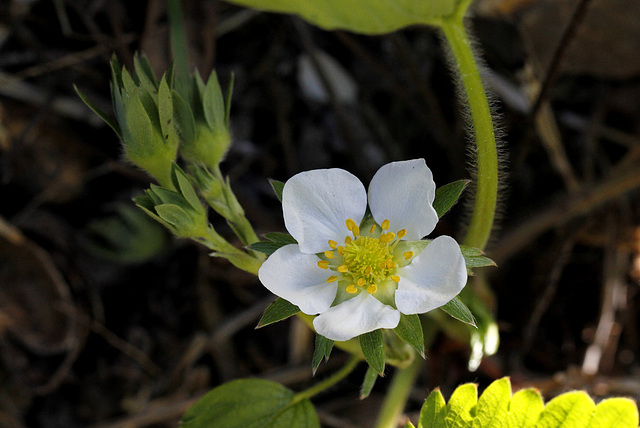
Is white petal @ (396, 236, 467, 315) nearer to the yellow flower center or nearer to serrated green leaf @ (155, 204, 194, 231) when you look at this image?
the yellow flower center

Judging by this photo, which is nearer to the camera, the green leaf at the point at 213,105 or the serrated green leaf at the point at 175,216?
the serrated green leaf at the point at 175,216

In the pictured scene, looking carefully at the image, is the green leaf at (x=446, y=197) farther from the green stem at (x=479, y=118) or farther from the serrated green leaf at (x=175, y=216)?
the serrated green leaf at (x=175, y=216)

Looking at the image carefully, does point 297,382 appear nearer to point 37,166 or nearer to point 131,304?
point 131,304

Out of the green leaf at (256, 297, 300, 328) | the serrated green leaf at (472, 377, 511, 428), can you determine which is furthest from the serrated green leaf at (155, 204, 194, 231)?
the serrated green leaf at (472, 377, 511, 428)

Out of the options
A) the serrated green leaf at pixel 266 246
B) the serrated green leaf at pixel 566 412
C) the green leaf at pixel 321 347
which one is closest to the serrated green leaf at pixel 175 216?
the serrated green leaf at pixel 266 246

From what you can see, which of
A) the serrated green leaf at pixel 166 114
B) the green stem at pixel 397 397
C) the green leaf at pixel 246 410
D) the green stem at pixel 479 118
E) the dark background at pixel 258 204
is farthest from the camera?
the dark background at pixel 258 204

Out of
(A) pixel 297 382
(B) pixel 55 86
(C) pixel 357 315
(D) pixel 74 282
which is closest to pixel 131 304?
(D) pixel 74 282
